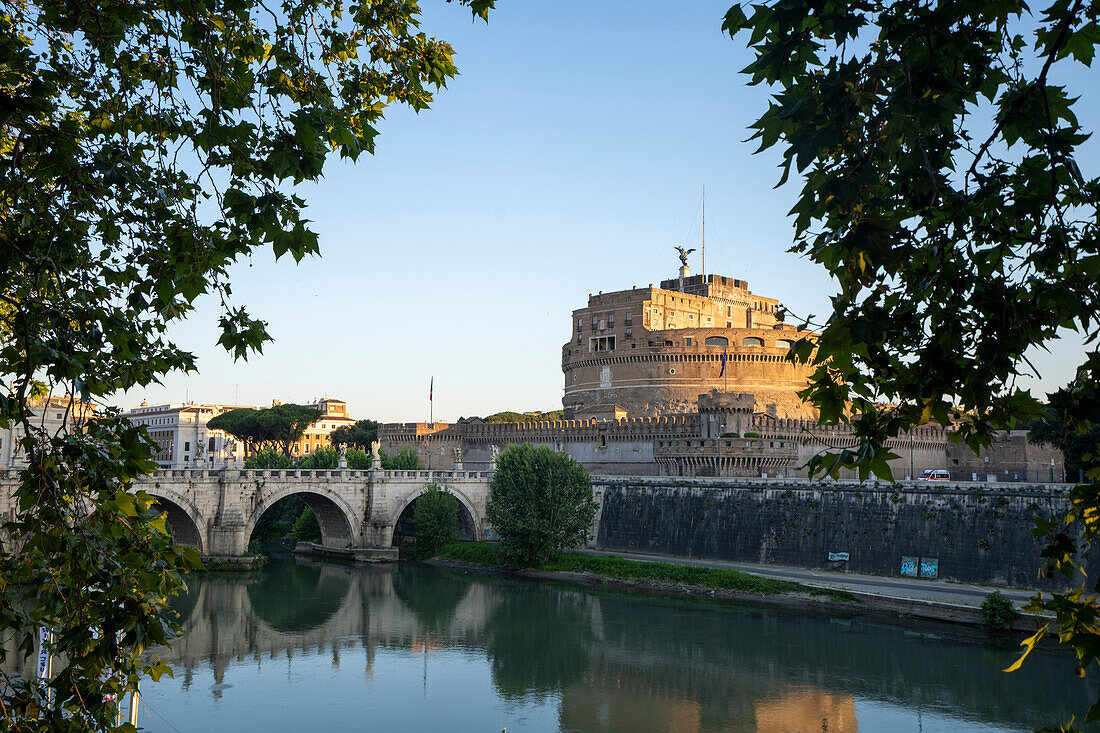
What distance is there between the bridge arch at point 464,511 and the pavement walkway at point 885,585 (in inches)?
436

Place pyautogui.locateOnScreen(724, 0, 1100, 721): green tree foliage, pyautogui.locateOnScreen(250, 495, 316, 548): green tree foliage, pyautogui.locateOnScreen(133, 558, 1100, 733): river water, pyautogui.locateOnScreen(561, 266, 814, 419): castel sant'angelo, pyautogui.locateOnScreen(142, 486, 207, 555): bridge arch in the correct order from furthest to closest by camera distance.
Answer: pyautogui.locateOnScreen(561, 266, 814, 419): castel sant'angelo, pyautogui.locateOnScreen(250, 495, 316, 548): green tree foliage, pyautogui.locateOnScreen(142, 486, 207, 555): bridge arch, pyautogui.locateOnScreen(133, 558, 1100, 733): river water, pyautogui.locateOnScreen(724, 0, 1100, 721): green tree foliage

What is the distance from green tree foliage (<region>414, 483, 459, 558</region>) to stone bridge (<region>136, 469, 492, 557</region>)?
3.93ft

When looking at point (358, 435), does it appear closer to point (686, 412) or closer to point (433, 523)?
point (686, 412)

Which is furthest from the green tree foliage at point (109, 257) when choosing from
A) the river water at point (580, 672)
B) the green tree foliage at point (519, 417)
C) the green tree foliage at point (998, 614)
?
the green tree foliage at point (519, 417)

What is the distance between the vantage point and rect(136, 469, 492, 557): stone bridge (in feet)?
103

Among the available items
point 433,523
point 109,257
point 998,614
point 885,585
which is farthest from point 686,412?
point 109,257

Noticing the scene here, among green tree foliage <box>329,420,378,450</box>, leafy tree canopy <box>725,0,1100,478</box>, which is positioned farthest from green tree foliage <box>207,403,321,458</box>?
leafy tree canopy <box>725,0,1100,478</box>

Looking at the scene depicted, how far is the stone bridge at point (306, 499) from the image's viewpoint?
103 ft

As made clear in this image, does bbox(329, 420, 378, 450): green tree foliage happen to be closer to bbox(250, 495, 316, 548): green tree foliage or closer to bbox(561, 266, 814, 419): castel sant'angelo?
bbox(561, 266, 814, 419): castel sant'angelo

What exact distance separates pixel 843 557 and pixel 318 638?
633 inches

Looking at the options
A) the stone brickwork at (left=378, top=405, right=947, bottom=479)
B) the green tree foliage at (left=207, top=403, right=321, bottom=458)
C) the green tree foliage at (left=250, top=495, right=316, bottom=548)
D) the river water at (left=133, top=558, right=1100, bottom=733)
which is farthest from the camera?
the green tree foliage at (left=207, top=403, right=321, bottom=458)

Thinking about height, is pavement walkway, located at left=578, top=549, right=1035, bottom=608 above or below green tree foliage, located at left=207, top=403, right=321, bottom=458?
below

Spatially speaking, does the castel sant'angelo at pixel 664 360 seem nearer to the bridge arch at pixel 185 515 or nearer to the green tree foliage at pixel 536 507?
the green tree foliage at pixel 536 507

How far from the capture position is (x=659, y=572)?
28.5 metres
